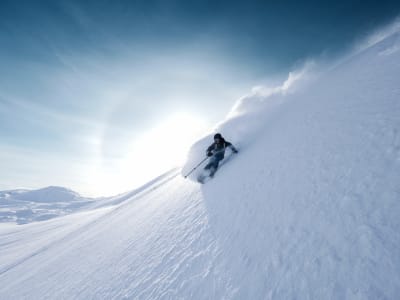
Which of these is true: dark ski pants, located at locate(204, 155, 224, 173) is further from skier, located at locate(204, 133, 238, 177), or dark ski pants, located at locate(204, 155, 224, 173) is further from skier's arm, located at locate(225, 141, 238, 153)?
skier's arm, located at locate(225, 141, 238, 153)

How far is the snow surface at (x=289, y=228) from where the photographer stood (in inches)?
79.1

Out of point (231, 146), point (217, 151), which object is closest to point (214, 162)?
point (217, 151)

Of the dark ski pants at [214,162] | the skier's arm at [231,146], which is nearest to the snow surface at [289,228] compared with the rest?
the dark ski pants at [214,162]

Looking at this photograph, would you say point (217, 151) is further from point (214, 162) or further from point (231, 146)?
point (231, 146)

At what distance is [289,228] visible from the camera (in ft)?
9.21

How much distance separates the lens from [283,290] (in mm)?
2064

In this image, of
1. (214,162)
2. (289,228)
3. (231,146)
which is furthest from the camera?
(231,146)

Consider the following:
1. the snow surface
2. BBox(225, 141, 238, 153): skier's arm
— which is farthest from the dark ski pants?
the snow surface

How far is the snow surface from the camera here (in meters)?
2.01

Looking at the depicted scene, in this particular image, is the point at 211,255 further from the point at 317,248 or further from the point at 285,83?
the point at 285,83

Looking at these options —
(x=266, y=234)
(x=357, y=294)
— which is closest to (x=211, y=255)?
(x=266, y=234)

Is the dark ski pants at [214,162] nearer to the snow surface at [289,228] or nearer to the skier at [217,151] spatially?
the skier at [217,151]

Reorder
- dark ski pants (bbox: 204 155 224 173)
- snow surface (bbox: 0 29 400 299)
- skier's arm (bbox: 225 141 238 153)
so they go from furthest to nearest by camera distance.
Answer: skier's arm (bbox: 225 141 238 153), dark ski pants (bbox: 204 155 224 173), snow surface (bbox: 0 29 400 299)

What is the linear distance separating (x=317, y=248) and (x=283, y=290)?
2.08 ft
